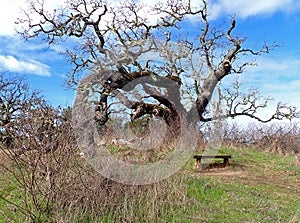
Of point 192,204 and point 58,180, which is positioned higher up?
point 58,180

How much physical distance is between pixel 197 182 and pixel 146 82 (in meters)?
7.39

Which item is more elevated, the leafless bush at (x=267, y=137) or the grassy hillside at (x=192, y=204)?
the leafless bush at (x=267, y=137)

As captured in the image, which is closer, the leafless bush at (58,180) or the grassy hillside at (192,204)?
the leafless bush at (58,180)

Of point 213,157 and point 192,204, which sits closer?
point 192,204

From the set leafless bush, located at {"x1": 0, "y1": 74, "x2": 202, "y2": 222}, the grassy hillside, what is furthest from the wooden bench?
leafless bush, located at {"x1": 0, "y1": 74, "x2": 202, "y2": 222}

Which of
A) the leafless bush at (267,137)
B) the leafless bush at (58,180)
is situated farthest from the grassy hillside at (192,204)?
the leafless bush at (267,137)

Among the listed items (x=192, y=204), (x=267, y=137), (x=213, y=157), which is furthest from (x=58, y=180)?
(x=267, y=137)

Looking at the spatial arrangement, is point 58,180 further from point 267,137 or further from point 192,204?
point 267,137

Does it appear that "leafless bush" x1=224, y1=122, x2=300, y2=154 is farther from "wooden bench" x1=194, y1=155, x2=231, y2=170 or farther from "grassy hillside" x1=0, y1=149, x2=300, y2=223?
"grassy hillside" x1=0, y1=149, x2=300, y2=223

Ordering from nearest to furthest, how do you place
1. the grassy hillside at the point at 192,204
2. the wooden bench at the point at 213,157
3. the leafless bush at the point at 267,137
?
the grassy hillside at the point at 192,204 < the wooden bench at the point at 213,157 < the leafless bush at the point at 267,137

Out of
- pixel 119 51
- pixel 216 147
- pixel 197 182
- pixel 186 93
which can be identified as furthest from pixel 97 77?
pixel 197 182

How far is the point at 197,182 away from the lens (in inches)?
199

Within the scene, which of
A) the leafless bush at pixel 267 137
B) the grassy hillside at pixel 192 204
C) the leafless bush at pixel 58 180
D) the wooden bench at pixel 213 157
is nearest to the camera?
the leafless bush at pixel 58 180

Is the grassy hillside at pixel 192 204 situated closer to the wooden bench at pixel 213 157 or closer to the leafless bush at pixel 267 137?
the wooden bench at pixel 213 157
